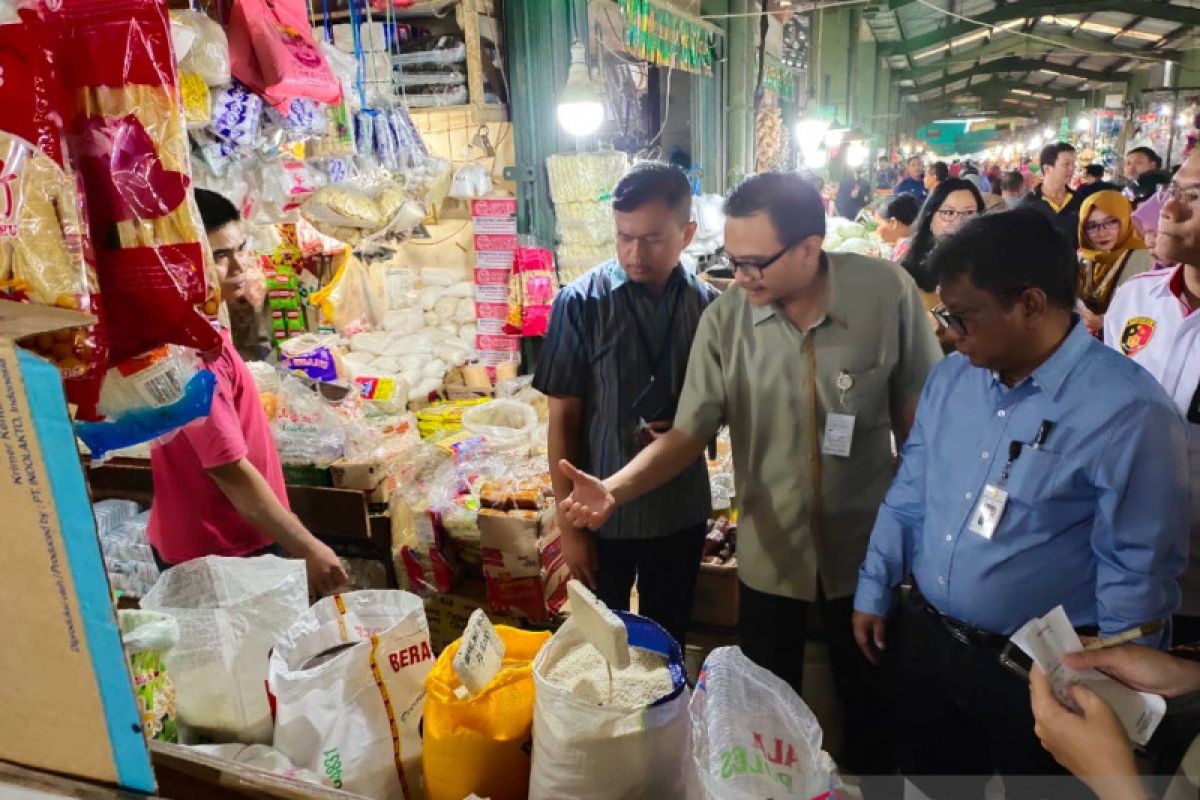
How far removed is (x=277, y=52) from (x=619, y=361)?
5.13 feet

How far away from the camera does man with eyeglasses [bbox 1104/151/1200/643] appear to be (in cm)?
188

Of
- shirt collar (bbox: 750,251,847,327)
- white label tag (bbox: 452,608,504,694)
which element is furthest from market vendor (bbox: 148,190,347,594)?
shirt collar (bbox: 750,251,847,327)

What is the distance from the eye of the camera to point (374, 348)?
486cm

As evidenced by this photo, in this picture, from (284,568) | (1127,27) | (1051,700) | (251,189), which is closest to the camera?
(1051,700)

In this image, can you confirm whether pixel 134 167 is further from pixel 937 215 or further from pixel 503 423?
pixel 937 215

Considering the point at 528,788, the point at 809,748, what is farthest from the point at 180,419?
the point at 809,748

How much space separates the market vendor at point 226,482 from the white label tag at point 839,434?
→ 4.41 feet

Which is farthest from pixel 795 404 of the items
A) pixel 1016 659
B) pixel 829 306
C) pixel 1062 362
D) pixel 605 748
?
pixel 605 748

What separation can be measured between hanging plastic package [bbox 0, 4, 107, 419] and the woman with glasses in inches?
137

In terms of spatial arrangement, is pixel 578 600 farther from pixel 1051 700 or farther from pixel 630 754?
pixel 1051 700

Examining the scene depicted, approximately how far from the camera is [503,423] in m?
3.90

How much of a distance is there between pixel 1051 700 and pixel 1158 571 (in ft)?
1.46

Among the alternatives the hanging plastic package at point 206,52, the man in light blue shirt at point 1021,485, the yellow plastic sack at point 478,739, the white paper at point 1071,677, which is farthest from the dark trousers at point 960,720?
the hanging plastic package at point 206,52

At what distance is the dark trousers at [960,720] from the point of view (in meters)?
1.65
